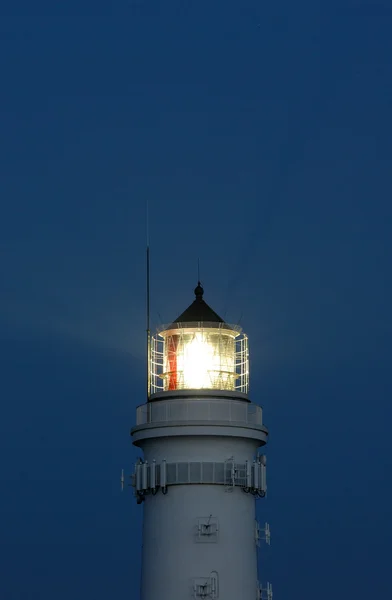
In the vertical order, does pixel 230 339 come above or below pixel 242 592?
above

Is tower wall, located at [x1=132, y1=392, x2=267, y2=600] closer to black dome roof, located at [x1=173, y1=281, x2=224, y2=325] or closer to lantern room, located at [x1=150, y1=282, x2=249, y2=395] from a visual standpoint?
lantern room, located at [x1=150, y1=282, x2=249, y2=395]

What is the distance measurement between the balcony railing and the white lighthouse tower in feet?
0.09

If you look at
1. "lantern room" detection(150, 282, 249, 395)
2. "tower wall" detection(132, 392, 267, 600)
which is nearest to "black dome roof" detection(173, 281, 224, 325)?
"lantern room" detection(150, 282, 249, 395)

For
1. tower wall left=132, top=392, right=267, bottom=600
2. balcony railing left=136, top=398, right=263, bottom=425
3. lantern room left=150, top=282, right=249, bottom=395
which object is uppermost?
lantern room left=150, top=282, right=249, bottom=395

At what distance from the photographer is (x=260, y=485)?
34.4 m

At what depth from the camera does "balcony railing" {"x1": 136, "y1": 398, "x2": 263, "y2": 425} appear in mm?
33688

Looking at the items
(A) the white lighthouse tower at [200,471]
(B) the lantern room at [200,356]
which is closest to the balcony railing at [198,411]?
(A) the white lighthouse tower at [200,471]

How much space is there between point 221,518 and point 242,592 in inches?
85.3

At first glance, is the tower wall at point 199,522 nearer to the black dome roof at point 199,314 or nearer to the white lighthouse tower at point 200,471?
the white lighthouse tower at point 200,471

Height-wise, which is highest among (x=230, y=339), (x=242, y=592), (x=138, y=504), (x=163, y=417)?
(x=230, y=339)

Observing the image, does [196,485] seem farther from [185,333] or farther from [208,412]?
[185,333]

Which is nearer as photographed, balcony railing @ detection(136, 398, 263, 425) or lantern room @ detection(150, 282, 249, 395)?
balcony railing @ detection(136, 398, 263, 425)

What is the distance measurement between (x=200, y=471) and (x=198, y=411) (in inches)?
67.0

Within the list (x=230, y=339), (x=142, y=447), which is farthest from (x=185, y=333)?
(x=142, y=447)
